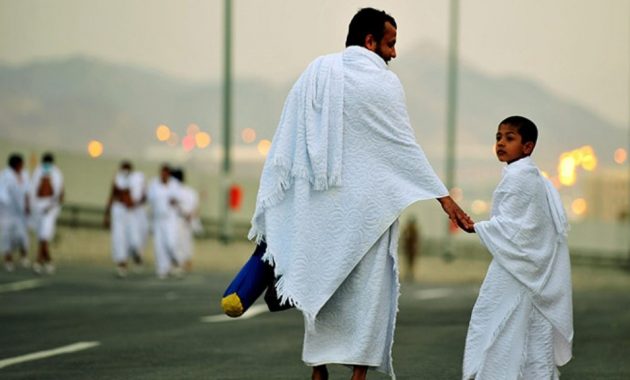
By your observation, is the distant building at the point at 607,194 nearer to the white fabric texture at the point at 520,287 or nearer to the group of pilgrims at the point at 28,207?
the group of pilgrims at the point at 28,207

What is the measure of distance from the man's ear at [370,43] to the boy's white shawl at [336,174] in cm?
7

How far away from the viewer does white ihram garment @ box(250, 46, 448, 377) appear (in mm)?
9023

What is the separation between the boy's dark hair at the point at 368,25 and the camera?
9203 mm

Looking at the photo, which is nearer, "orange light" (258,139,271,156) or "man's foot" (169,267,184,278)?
"man's foot" (169,267,184,278)

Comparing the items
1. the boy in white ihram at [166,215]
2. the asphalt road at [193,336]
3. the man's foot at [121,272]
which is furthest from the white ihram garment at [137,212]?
the asphalt road at [193,336]

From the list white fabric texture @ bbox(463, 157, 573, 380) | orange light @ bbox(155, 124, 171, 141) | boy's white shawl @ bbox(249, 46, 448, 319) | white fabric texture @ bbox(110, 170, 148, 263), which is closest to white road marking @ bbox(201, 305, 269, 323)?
white fabric texture @ bbox(463, 157, 573, 380)

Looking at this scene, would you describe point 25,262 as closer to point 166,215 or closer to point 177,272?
point 166,215

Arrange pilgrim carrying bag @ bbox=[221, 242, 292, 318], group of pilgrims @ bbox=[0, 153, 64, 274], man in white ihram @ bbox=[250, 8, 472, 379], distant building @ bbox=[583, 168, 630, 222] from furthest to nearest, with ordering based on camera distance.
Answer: distant building @ bbox=[583, 168, 630, 222]
group of pilgrims @ bbox=[0, 153, 64, 274]
man in white ihram @ bbox=[250, 8, 472, 379]
pilgrim carrying bag @ bbox=[221, 242, 292, 318]

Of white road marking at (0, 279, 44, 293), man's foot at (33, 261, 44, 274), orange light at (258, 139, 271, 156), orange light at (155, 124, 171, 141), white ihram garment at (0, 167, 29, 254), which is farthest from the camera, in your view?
orange light at (258, 139, 271, 156)

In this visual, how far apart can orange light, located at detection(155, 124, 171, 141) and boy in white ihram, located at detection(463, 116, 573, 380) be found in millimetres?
39675

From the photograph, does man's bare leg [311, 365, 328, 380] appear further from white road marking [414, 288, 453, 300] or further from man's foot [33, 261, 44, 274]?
man's foot [33, 261, 44, 274]

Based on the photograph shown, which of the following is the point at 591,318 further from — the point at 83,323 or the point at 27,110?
the point at 27,110

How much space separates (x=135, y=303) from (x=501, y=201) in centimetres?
1069

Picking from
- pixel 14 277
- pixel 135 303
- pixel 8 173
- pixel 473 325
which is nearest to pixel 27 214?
pixel 8 173
